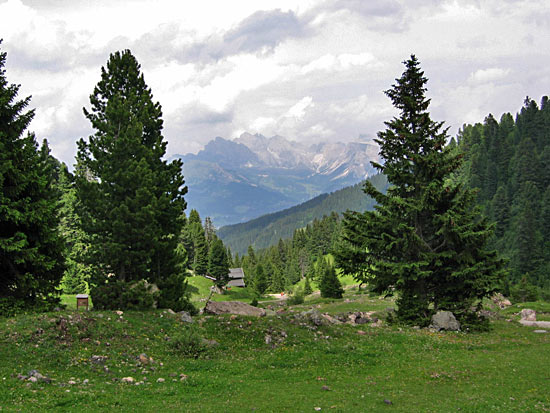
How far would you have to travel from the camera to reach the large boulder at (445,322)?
25.4m

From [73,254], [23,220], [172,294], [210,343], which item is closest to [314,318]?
[210,343]

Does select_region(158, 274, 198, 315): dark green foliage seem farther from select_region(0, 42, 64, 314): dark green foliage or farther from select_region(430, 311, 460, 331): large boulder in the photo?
select_region(430, 311, 460, 331): large boulder

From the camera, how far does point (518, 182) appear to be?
117 metres

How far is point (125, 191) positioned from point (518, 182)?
12374 cm

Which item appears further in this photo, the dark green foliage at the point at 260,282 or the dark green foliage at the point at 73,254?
the dark green foliage at the point at 260,282

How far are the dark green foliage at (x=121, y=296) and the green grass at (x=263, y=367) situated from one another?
5.94 feet

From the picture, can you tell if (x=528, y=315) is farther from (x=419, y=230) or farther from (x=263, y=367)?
(x=263, y=367)

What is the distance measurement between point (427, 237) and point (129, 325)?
20.9 meters

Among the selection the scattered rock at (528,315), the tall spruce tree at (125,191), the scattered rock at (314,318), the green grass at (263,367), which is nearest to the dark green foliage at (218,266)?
the tall spruce tree at (125,191)

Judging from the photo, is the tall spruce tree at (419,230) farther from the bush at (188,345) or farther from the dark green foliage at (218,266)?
the dark green foliage at (218,266)

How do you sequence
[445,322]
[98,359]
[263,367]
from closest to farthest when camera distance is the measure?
[98,359], [263,367], [445,322]

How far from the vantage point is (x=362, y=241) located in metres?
27.6

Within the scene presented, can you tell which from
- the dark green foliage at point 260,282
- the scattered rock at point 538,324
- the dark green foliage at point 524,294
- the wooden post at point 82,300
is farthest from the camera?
the dark green foliage at point 260,282

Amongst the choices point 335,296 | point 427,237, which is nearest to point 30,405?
point 427,237
